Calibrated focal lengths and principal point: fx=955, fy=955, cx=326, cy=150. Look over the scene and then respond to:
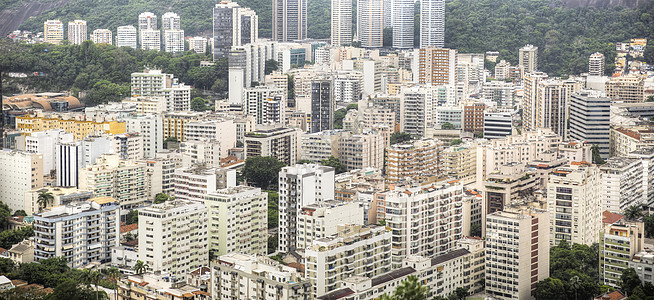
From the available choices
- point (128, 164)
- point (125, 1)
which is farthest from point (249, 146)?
point (125, 1)

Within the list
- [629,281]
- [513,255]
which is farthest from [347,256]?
[629,281]

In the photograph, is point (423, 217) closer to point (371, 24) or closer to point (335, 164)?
point (335, 164)

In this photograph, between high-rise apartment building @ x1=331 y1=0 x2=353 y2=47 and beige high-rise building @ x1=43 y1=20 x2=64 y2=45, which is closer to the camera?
beige high-rise building @ x1=43 y1=20 x2=64 y2=45

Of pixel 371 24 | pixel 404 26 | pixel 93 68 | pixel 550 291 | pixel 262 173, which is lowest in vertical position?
pixel 550 291

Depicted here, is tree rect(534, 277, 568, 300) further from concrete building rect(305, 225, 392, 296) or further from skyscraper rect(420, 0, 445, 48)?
skyscraper rect(420, 0, 445, 48)

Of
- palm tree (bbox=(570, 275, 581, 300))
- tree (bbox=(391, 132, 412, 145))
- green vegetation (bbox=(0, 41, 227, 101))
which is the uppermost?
green vegetation (bbox=(0, 41, 227, 101))

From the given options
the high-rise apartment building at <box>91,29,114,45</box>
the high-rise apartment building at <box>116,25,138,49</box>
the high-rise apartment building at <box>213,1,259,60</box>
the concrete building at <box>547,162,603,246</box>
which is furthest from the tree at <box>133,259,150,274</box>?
the high-rise apartment building at <box>116,25,138,49</box>

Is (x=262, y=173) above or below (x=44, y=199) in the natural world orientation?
above
